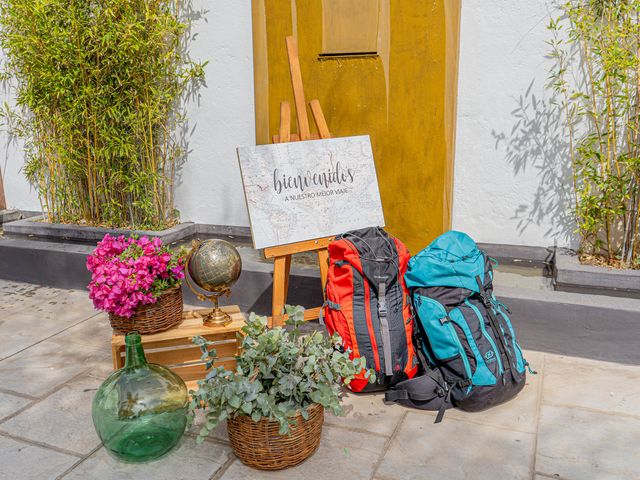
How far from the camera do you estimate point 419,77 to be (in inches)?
123

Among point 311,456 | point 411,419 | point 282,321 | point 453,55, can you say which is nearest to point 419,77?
point 453,55

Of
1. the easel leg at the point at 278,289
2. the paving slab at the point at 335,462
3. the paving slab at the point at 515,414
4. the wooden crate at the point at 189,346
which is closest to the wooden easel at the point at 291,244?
the easel leg at the point at 278,289

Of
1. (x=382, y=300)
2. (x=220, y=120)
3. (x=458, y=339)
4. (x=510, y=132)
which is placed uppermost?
(x=220, y=120)

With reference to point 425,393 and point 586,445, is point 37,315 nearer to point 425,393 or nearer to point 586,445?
point 425,393

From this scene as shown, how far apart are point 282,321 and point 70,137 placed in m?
2.16

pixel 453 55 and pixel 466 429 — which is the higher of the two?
pixel 453 55

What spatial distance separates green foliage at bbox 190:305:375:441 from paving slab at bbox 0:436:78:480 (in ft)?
1.64

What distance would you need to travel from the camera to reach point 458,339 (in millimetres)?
2176

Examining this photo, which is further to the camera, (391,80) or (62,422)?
(391,80)

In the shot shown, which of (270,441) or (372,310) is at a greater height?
(372,310)

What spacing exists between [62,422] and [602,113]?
2849 mm

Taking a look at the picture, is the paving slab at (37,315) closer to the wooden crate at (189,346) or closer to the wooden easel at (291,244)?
the wooden crate at (189,346)

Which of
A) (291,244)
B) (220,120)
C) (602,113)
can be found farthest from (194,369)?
(602,113)

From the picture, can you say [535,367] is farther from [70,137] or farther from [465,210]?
[70,137]
